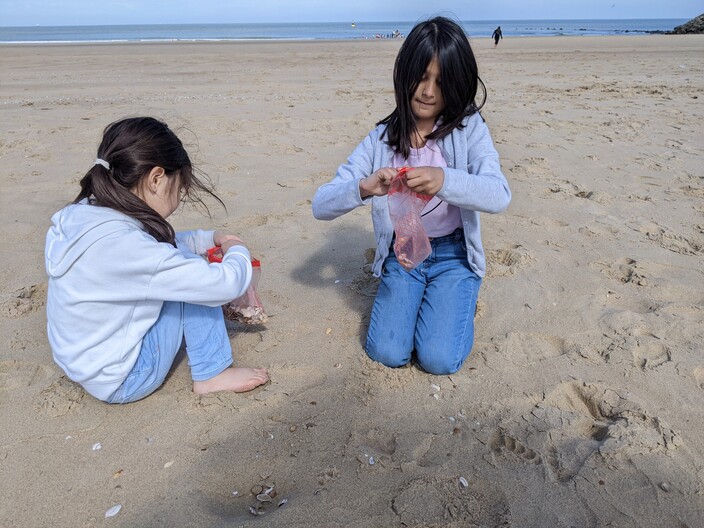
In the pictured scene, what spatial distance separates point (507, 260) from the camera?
3314 mm

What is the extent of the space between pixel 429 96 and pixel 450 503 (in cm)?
157

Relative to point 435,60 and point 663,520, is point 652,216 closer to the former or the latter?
point 435,60

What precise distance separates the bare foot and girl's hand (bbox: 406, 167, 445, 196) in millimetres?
986

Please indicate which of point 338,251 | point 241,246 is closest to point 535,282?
point 338,251

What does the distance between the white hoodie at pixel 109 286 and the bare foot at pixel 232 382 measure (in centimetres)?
31

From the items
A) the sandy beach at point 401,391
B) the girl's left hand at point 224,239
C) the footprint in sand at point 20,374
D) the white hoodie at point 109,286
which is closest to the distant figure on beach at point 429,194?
the sandy beach at point 401,391

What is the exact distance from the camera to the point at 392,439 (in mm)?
1960

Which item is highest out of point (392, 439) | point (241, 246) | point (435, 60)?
point (435, 60)

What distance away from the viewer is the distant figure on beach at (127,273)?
5.83 ft

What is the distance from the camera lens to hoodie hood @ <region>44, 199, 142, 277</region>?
69.4 inches

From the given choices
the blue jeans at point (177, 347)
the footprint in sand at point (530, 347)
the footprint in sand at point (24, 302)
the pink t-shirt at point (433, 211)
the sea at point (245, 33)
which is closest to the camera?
the blue jeans at point (177, 347)

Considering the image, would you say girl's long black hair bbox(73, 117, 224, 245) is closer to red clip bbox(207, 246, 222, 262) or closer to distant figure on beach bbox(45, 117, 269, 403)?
distant figure on beach bbox(45, 117, 269, 403)

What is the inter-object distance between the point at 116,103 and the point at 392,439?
25.2 ft

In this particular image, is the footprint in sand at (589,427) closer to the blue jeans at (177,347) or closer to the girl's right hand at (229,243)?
the blue jeans at (177,347)
